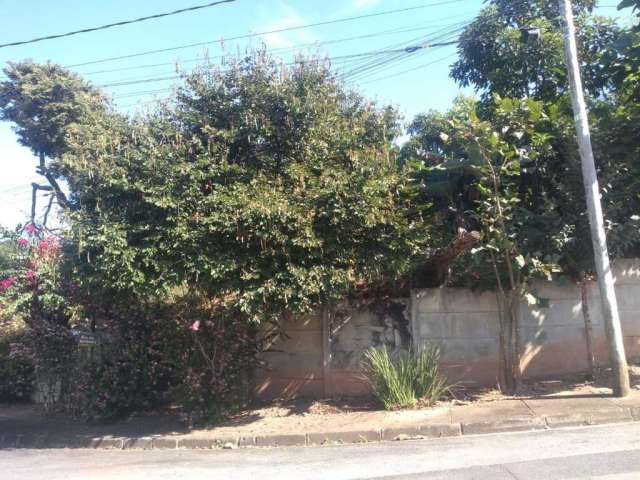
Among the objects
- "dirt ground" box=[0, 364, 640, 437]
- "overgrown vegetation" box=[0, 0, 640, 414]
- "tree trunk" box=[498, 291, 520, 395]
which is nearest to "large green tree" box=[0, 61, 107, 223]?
"overgrown vegetation" box=[0, 0, 640, 414]

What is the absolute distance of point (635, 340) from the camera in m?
9.70

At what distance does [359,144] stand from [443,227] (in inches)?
88.2

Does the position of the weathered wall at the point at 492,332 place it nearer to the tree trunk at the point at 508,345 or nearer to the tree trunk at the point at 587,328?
the tree trunk at the point at 587,328

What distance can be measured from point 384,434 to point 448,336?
2394mm

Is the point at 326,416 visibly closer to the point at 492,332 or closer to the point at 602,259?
the point at 492,332

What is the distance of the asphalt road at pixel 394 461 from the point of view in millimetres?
5500

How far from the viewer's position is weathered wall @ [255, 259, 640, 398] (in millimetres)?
9336

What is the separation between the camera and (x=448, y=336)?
9.35m

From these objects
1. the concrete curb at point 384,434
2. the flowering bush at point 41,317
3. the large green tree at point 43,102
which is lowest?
the concrete curb at point 384,434

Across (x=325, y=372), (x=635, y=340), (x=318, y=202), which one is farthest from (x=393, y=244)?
(x=635, y=340)

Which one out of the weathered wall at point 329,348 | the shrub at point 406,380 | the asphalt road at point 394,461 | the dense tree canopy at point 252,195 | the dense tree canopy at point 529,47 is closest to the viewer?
the asphalt road at point 394,461

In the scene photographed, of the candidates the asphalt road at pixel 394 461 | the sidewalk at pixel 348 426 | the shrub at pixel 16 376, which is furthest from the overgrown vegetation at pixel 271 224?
the asphalt road at pixel 394 461

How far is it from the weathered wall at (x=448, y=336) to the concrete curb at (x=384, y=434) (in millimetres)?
1842

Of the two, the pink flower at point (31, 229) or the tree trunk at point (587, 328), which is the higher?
the pink flower at point (31, 229)
